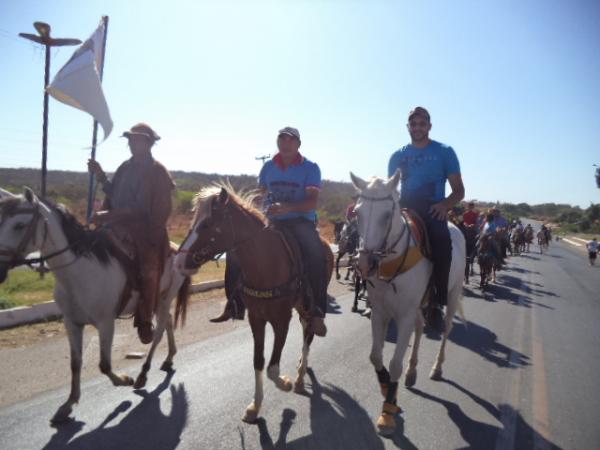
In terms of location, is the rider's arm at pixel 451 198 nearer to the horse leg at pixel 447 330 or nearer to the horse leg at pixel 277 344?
the horse leg at pixel 447 330

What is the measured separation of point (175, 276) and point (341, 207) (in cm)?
4269

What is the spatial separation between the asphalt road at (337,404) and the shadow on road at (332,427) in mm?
11

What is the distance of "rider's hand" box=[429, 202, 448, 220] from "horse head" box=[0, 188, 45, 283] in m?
3.95

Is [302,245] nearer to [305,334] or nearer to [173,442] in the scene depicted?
[305,334]

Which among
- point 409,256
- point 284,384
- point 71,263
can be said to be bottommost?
point 284,384

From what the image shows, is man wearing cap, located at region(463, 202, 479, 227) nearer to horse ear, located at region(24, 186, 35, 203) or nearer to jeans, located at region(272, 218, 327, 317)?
jeans, located at region(272, 218, 327, 317)

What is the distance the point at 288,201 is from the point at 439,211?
5.50 feet

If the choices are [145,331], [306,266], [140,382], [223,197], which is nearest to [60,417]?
[140,382]

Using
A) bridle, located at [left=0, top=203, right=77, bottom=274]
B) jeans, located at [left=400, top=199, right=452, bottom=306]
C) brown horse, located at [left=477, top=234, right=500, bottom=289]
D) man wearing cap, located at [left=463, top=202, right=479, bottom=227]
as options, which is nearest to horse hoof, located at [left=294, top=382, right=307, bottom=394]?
jeans, located at [left=400, top=199, right=452, bottom=306]

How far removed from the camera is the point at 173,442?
131 inches

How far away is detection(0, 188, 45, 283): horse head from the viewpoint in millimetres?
3221

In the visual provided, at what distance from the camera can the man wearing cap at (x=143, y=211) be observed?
420 cm

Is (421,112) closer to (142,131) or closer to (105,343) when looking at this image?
(142,131)

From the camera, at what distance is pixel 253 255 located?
3.50 meters
